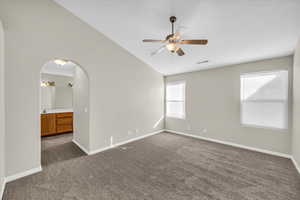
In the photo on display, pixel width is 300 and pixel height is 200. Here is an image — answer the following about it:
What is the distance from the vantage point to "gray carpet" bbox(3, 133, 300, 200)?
1.79 metres

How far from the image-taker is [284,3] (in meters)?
1.70

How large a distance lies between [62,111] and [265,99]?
6989 millimetres

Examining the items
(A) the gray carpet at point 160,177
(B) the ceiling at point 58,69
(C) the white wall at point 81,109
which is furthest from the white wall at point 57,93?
(A) the gray carpet at point 160,177

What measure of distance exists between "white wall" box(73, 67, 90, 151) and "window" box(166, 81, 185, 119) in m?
3.35

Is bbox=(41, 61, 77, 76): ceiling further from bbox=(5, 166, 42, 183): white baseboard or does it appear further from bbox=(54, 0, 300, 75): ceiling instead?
bbox=(5, 166, 42, 183): white baseboard

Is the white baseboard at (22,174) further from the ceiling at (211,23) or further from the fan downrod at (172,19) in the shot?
the fan downrod at (172,19)

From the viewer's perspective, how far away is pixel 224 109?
384cm

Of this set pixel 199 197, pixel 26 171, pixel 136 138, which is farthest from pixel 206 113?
pixel 26 171

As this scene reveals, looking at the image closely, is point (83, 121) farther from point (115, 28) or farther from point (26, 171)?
point (115, 28)

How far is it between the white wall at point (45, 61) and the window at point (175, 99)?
5.48 ft

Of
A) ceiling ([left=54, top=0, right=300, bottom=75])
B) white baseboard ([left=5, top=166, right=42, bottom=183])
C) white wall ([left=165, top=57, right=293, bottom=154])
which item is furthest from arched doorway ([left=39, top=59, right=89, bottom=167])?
white wall ([left=165, top=57, right=293, bottom=154])

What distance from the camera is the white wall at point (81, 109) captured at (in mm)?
3172

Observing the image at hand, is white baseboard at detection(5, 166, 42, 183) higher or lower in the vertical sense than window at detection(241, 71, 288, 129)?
lower

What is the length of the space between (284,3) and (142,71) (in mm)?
3464
